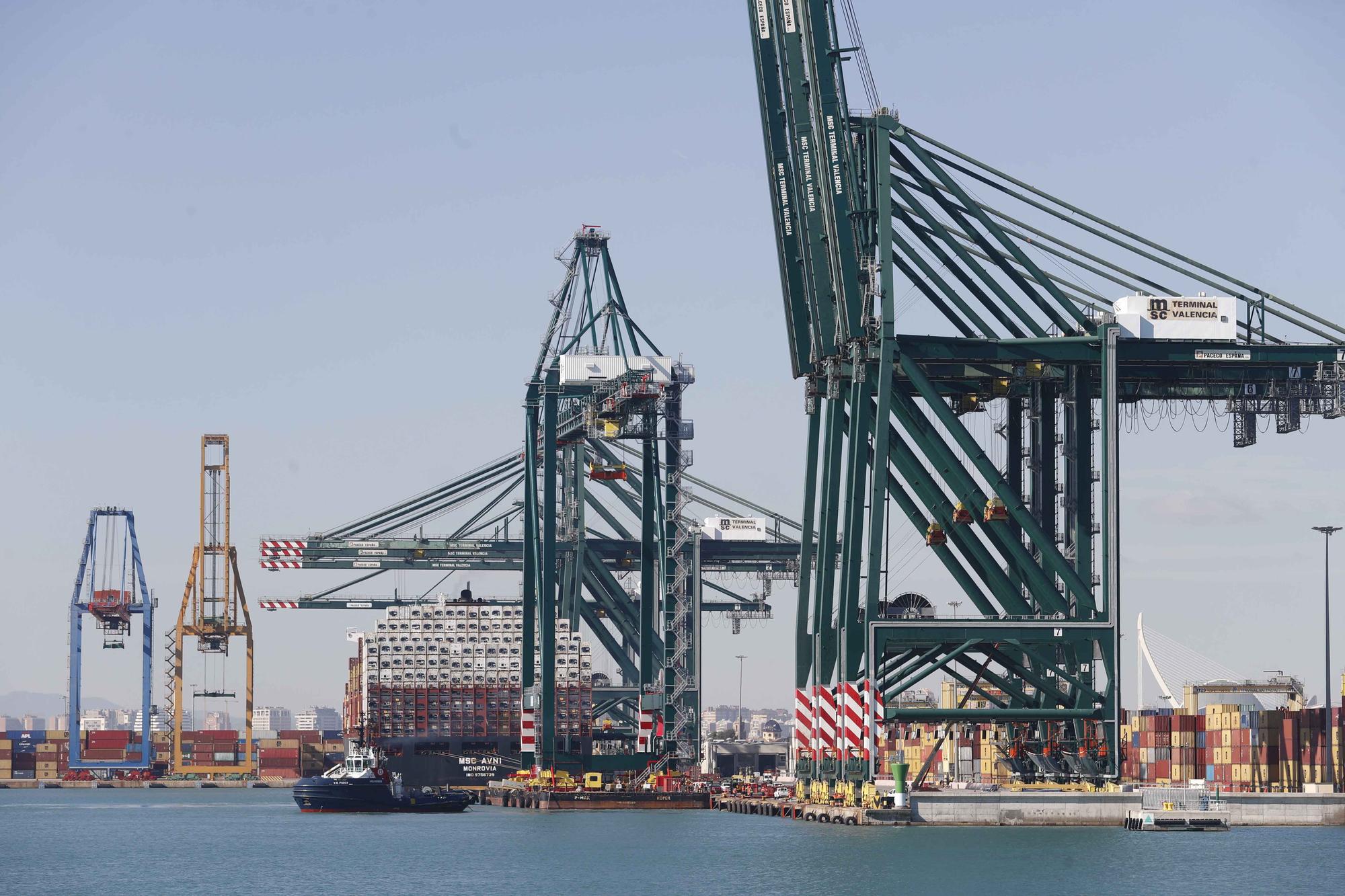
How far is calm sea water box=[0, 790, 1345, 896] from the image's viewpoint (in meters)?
48.3

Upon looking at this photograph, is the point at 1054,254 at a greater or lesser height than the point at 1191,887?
greater

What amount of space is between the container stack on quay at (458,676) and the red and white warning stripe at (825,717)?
44594mm

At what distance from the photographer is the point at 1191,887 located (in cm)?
4622

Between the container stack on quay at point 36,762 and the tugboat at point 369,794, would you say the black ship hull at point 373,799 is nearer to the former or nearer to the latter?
the tugboat at point 369,794

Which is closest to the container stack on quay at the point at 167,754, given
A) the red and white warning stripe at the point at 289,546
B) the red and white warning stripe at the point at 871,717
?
the red and white warning stripe at the point at 289,546

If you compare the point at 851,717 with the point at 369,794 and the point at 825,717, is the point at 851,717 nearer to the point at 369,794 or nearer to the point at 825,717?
the point at 825,717

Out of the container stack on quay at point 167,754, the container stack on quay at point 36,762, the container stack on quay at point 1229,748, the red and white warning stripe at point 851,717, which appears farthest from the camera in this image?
the container stack on quay at point 36,762

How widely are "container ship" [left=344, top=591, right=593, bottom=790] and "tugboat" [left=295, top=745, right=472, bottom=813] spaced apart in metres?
17.4

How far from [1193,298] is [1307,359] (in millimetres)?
4045

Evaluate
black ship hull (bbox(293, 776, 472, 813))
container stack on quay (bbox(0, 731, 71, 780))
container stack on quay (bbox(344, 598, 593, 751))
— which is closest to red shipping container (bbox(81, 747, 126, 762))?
container stack on quay (bbox(0, 731, 71, 780))

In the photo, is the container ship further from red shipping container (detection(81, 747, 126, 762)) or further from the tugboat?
red shipping container (detection(81, 747, 126, 762))

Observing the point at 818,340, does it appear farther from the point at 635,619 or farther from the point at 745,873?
the point at 635,619

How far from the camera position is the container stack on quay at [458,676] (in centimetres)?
11081

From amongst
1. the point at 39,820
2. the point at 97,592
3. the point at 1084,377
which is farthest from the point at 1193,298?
the point at 97,592
